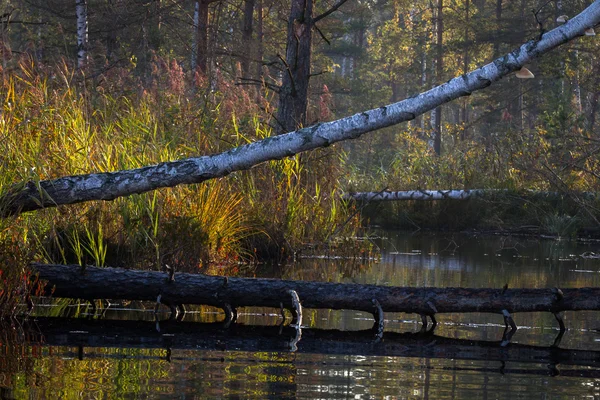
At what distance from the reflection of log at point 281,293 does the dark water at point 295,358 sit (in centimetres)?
17

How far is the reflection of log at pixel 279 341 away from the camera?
543 centimetres

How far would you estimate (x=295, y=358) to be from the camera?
513 cm

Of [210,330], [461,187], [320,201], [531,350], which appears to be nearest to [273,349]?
[210,330]

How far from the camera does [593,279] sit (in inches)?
382

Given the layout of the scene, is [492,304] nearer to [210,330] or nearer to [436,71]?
[210,330]

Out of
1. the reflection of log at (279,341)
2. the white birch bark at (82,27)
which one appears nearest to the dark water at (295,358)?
the reflection of log at (279,341)

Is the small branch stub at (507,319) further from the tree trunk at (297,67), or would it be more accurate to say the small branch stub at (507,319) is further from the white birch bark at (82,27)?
the white birch bark at (82,27)

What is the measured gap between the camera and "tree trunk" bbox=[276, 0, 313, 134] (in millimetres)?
12266

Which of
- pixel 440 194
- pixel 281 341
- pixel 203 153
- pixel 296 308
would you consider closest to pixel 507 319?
pixel 296 308

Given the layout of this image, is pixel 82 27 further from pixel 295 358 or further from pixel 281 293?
pixel 295 358

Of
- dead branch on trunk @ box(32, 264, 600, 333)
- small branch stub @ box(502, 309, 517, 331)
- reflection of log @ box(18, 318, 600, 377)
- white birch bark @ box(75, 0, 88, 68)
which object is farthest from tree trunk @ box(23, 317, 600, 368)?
white birch bark @ box(75, 0, 88, 68)

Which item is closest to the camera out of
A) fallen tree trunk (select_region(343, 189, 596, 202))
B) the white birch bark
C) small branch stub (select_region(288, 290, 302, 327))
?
small branch stub (select_region(288, 290, 302, 327))

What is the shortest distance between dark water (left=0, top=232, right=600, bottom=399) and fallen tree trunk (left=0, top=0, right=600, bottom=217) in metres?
0.89

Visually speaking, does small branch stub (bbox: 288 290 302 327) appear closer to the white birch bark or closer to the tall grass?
the tall grass
